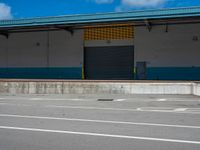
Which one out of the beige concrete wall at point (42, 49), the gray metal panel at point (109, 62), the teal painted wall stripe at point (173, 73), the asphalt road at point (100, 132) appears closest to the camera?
the asphalt road at point (100, 132)

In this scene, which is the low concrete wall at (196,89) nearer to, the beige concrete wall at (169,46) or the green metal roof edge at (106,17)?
the green metal roof edge at (106,17)

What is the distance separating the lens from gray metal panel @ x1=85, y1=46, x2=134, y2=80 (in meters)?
33.5

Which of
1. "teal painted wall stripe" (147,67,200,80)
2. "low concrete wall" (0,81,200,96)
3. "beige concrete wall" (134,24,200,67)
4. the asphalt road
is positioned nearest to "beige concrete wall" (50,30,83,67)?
"beige concrete wall" (134,24,200,67)

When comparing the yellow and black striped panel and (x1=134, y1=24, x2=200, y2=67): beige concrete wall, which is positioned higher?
the yellow and black striped panel

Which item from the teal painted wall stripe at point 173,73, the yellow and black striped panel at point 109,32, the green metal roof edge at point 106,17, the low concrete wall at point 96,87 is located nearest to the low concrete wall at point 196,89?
the low concrete wall at point 96,87

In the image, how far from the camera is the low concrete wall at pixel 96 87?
2153 cm

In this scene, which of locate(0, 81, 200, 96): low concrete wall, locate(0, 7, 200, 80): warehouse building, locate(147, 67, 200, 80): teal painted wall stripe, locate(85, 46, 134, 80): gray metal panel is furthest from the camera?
locate(85, 46, 134, 80): gray metal panel

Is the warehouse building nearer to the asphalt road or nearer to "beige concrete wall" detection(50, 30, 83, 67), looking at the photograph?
"beige concrete wall" detection(50, 30, 83, 67)

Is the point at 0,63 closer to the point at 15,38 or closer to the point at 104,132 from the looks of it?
the point at 15,38

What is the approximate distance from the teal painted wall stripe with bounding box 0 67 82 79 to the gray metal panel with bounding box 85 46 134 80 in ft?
5.05

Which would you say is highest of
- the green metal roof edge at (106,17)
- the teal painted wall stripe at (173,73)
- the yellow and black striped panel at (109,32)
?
the green metal roof edge at (106,17)

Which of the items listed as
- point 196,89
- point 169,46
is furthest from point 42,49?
point 196,89

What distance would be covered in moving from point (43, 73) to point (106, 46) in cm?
862

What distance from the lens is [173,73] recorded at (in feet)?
102
